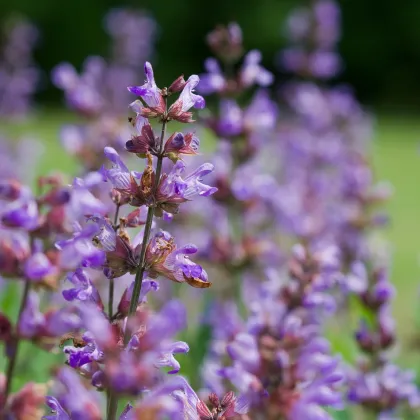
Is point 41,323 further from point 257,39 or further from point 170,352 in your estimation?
point 257,39

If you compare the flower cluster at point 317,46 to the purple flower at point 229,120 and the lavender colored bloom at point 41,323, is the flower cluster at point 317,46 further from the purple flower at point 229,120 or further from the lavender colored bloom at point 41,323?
the lavender colored bloom at point 41,323

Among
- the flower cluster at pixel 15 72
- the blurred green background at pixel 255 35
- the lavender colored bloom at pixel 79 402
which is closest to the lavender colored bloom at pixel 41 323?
the lavender colored bloom at pixel 79 402

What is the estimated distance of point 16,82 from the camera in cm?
681

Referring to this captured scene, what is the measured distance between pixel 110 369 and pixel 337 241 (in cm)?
351

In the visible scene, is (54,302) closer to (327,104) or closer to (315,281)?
(315,281)

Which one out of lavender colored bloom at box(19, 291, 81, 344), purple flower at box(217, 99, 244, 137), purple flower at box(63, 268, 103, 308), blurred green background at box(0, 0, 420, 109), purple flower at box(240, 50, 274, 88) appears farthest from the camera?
blurred green background at box(0, 0, 420, 109)

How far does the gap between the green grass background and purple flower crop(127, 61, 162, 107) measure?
47.3 inches

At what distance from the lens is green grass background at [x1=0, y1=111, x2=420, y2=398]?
121 inches

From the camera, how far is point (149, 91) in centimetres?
140

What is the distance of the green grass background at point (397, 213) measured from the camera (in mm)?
3086

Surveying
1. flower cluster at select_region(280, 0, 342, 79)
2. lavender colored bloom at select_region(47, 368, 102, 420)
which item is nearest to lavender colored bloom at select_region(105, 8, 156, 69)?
flower cluster at select_region(280, 0, 342, 79)

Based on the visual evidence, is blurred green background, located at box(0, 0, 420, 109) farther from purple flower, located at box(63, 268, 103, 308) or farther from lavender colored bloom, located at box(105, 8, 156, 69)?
purple flower, located at box(63, 268, 103, 308)

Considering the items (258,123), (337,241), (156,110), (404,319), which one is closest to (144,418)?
(156,110)

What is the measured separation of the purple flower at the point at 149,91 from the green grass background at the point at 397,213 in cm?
120
